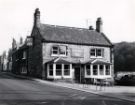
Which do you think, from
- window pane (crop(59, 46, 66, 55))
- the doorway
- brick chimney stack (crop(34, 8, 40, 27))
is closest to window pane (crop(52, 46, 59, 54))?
window pane (crop(59, 46, 66, 55))

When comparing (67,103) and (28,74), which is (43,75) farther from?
(67,103)

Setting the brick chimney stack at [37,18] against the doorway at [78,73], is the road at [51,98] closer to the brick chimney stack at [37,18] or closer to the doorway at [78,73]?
the doorway at [78,73]

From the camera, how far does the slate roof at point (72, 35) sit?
41125 mm

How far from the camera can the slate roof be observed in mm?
41125

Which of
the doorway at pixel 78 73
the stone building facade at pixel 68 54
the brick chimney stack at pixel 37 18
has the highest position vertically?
the brick chimney stack at pixel 37 18

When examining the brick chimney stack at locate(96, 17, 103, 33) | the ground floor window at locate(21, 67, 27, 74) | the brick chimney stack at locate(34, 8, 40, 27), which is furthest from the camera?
the ground floor window at locate(21, 67, 27, 74)

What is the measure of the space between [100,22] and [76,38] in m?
8.14

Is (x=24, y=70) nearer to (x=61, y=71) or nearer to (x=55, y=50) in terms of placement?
(x=55, y=50)

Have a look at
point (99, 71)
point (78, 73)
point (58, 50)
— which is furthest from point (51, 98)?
point (99, 71)

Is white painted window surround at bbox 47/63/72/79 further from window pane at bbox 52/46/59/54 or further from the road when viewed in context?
the road

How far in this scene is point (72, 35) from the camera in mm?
43750

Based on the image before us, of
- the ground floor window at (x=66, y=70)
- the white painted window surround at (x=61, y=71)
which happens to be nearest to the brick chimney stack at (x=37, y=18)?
the white painted window surround at (x=61, y=71)

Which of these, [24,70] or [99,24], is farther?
[24,70]

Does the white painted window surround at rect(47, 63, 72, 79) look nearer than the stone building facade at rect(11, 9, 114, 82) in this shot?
Yes
